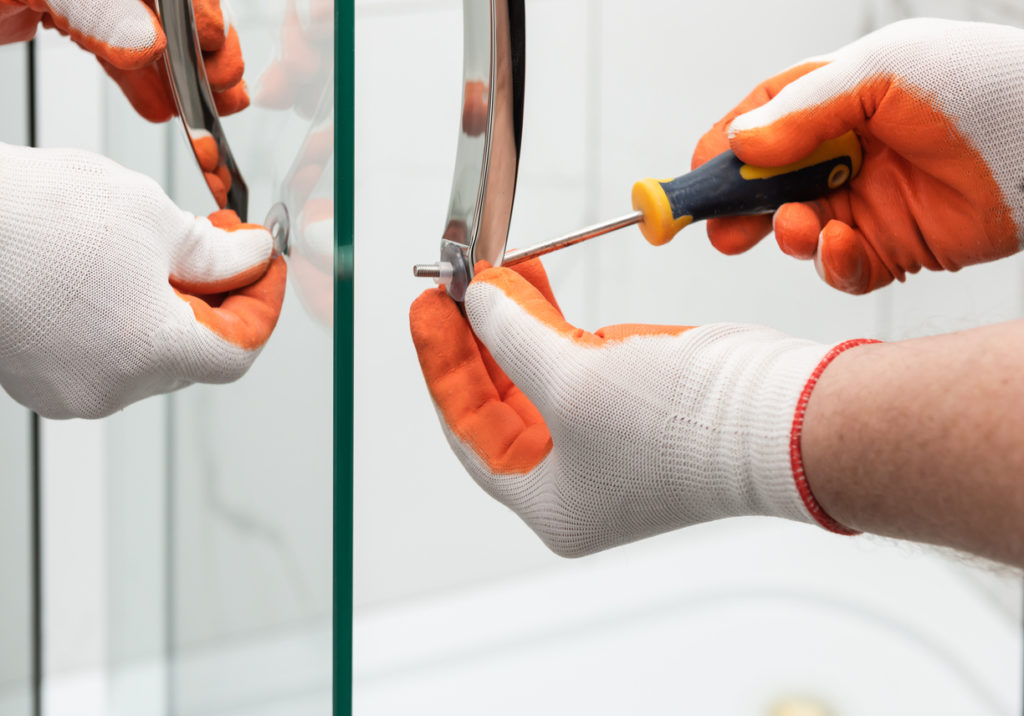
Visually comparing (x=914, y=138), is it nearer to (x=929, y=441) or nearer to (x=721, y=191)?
(x=721, y=191)

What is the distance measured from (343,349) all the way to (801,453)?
17 centimetres

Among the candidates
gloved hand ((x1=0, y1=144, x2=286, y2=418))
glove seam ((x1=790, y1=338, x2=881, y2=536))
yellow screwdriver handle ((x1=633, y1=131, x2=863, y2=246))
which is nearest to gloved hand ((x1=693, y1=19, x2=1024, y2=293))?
yellow screwdriver handle ((x1=633, y1=131, x2=863, y2=246))

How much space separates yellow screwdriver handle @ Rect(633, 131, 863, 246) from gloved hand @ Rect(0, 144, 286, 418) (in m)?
0.19

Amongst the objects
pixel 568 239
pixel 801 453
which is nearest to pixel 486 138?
pixel 568 239

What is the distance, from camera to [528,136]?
1145 mm

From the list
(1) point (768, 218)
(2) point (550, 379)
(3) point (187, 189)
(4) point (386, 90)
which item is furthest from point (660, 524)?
(4) point (386, 90)

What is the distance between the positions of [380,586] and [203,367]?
81 centimetres

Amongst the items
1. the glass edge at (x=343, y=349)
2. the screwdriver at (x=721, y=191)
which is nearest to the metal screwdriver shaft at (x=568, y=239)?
the screwdriver at (x=721, y=191)

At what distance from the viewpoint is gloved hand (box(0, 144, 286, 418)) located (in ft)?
1.34

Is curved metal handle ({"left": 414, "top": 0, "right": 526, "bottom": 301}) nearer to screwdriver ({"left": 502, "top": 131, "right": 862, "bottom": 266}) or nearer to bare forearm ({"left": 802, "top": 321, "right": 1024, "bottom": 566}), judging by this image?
screwdriver ({"left": 502, "top": 131, "right": 862, "bottom": 266})

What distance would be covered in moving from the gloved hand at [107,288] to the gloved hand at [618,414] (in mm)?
→ 93

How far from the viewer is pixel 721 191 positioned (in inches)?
18.0

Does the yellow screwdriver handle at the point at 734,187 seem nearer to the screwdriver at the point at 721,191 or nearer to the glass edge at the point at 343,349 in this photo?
the screwdriver at the point at 721,191

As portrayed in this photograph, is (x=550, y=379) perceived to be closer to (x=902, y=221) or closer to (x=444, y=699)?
(x=902, y=221)
